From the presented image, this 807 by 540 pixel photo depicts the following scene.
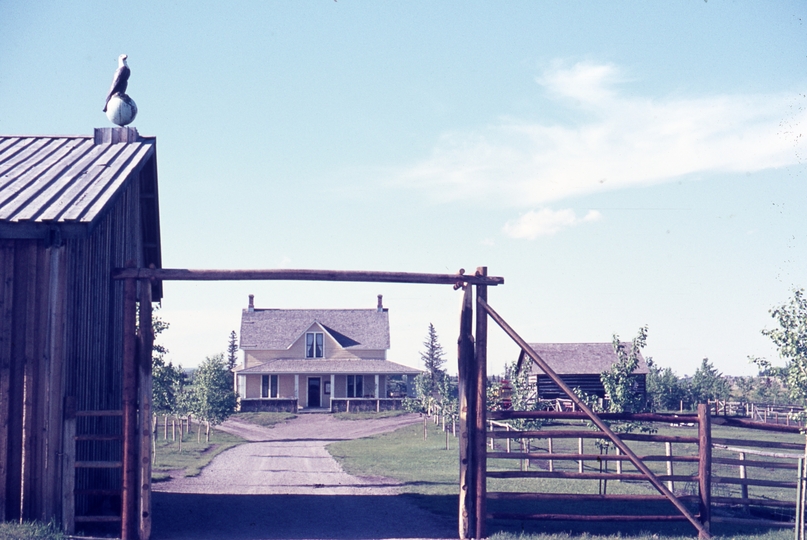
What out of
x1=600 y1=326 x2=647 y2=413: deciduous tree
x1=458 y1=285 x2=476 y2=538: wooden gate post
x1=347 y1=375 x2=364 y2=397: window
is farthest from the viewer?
x1=347 y1=375 x2=364 y2=397: window

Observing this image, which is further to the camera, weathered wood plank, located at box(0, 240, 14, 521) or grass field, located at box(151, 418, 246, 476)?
grass field, located at box(151, 418, 246, 476)

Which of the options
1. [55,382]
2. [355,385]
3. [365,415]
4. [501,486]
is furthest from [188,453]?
[355,385]

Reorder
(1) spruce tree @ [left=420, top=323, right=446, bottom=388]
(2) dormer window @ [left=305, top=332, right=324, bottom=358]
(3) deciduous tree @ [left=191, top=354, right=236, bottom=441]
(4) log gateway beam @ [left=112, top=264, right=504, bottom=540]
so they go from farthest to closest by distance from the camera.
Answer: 1. (1) spruce tree @ [left=420, top=323, right=446, bottom=388]
2. (2) dormer window @ [left=305, top=332, right=324, bottom=358]
3. (3) deciduous tree @ [left=191, top=354, right=236, bottom=441]
4. (4) log gateway beam @ [left=112, top=264, right=504, bottom=540]

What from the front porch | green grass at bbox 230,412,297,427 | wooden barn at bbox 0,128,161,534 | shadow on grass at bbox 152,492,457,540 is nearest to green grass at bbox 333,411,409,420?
green grass at bbox 230,412,297,427

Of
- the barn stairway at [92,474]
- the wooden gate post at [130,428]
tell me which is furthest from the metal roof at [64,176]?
the barn stairway at [92,474]

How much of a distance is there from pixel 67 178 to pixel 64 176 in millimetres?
180

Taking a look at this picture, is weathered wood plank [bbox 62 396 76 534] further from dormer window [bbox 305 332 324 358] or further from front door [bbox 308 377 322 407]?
dormer window [bbox 305 332 324 358]

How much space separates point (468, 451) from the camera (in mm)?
10688

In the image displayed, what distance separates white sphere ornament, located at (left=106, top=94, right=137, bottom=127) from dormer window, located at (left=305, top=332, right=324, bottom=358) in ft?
138

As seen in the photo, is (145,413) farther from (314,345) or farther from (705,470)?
(314,345)

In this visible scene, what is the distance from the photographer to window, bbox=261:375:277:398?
173ft

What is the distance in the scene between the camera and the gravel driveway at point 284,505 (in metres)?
11.1

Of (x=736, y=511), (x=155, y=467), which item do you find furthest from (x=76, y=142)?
(x=736, y=511)

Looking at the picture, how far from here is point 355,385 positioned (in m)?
53.1
